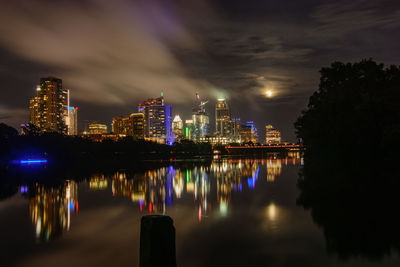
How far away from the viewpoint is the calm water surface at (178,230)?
12.5 metres

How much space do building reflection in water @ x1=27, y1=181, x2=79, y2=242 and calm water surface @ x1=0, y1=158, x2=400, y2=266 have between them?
0.05m

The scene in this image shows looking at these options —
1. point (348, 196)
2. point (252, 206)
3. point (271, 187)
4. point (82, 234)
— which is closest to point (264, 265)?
point (82, 234)

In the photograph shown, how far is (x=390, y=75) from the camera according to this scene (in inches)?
1853

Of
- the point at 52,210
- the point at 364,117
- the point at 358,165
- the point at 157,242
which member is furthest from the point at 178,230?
the point at 358,165

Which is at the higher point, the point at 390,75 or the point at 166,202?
the point at 390,75

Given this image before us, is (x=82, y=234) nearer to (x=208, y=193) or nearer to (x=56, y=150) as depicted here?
(x=208, y=193)

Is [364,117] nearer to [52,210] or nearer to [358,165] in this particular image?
[358,165]

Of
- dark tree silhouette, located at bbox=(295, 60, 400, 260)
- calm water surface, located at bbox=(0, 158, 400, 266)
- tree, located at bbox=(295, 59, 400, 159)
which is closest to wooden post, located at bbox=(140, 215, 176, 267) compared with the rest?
calm water surface, located at bbox=(0, 158, 400, 266)

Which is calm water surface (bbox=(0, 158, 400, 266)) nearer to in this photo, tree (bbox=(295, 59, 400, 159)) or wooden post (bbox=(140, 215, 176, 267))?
wooden post (bbox=(140, 215, 176, 267))

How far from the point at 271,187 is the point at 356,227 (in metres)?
17.4

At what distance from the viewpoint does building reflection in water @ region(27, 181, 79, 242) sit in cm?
1691

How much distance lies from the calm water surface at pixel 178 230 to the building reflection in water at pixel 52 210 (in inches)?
1.9

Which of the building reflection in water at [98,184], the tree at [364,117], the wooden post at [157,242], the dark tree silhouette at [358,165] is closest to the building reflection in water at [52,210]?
the building reflection in water at [98,184]

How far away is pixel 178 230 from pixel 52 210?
920 centimetres
